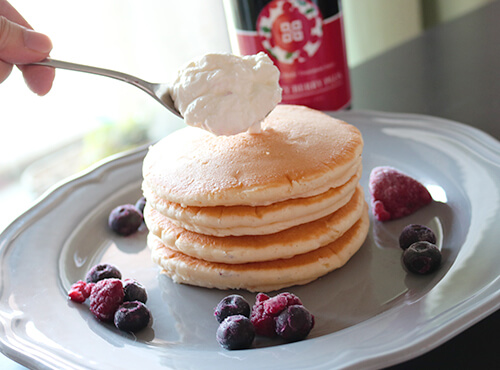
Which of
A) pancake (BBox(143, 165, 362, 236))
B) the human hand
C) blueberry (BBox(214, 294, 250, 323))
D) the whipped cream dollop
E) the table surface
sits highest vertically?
the human hand

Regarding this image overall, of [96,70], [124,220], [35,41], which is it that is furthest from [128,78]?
[124,220]

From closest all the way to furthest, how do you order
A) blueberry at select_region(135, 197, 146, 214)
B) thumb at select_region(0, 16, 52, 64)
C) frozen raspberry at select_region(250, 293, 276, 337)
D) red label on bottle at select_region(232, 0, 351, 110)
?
frozen raspberry at select_region(250, 293, 276, 337) → thumb at select_region(0, 16, 52, 64) → blueberry at select_region(135, 197, 146, 214) → red label on bottle at select_region(232, 0, 351, 110)

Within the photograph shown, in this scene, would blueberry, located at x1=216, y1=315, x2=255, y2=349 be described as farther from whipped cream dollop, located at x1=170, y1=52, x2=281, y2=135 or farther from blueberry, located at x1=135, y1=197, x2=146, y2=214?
blueberry, located at x1=135, y1=197, x2=146, y2=214

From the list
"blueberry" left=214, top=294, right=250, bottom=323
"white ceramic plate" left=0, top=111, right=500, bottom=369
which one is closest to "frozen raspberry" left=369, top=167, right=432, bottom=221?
"white ceramic plate" left=0, top=111, right=500, bottom=369

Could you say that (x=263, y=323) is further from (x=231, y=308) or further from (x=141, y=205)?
(x=141, y=205)

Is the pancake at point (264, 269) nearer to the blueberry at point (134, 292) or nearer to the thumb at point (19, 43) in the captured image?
the blueberry at point (134, 292)
